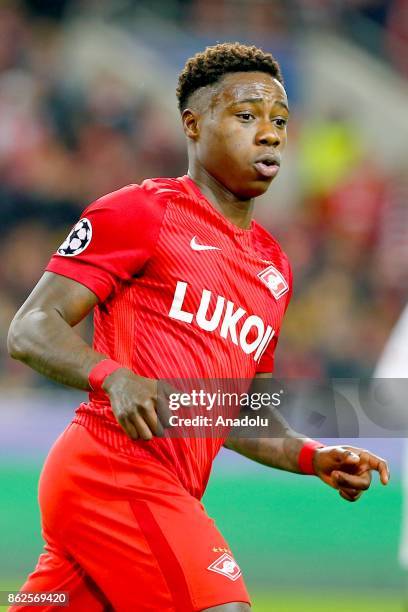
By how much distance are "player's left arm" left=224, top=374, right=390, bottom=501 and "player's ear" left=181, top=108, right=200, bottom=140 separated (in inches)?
33.8

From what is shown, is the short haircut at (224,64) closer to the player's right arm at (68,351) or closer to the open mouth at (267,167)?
the open mouth at (267,167)

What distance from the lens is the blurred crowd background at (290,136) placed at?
10.2 meters

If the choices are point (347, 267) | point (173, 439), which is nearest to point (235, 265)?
point (173, 439)

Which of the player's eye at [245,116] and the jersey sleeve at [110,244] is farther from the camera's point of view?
the player's eye at [245,116]

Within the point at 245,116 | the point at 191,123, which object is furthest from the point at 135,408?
the point at 191,123

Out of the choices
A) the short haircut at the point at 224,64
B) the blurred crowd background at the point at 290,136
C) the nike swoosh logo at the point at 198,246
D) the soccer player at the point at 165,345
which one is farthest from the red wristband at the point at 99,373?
the blurred crowd background at the point at 290,136

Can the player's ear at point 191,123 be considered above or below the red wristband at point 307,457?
above

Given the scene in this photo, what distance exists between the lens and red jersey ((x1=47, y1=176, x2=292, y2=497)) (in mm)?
3355

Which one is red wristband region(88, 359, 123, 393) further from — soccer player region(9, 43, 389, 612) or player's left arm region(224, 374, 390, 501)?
player's left arm region(224, 374, 390, 501)

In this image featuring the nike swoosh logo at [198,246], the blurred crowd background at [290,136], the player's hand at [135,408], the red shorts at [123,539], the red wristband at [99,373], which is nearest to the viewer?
the player's hand at [135,408]

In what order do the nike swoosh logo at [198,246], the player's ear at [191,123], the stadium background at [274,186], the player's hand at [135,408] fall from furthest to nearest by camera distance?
the stadium background at [274,186], the player's ear at [191,123], the nike swoosh logo at [198,246], the player's hand at [135,408]

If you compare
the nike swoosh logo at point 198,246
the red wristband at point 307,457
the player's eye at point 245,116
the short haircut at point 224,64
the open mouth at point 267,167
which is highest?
the short haircut at point 224,64

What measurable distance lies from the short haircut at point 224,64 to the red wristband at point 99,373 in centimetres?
114

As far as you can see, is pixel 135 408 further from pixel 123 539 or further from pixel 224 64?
pixel 224 64
